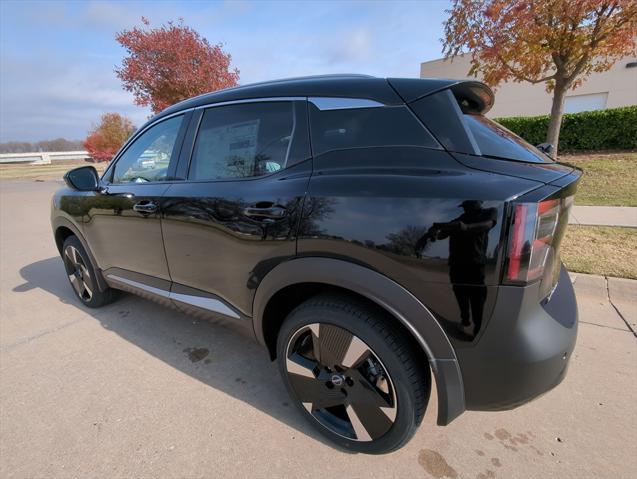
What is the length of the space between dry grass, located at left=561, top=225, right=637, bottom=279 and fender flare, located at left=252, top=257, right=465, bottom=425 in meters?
2.84

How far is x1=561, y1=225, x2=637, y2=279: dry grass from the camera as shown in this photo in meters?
3.52

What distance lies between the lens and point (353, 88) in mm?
1748

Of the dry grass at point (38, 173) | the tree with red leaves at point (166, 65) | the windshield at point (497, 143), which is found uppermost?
the tree with red leaves at point (166, 65)

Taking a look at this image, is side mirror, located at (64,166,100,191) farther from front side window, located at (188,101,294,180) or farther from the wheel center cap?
the wheel center cap

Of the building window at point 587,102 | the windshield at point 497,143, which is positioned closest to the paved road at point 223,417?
the windshield at point 497,143

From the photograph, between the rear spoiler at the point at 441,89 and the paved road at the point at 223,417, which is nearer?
the rear spoiler at the point at 441,89

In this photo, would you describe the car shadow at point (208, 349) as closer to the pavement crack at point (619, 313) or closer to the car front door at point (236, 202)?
the car front door at point (236, 202)

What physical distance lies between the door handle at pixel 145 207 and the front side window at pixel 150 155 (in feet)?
0.64

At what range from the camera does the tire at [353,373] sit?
1.60 m

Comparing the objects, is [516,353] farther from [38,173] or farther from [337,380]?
[38,173]

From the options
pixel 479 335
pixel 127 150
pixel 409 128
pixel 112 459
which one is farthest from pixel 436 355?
pixel 127 150

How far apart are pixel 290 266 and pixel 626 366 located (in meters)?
2.38

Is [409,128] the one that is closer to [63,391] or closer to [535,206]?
[535,206]

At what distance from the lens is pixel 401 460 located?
183cm
